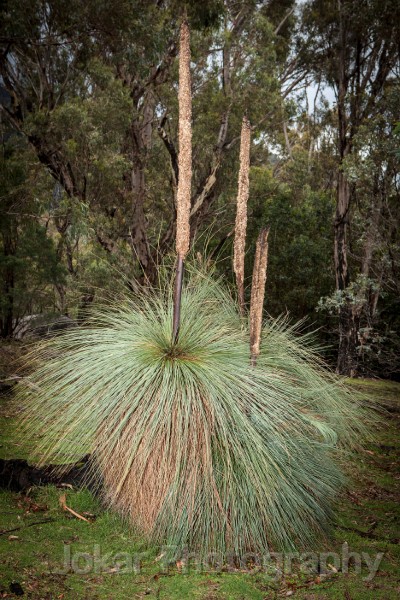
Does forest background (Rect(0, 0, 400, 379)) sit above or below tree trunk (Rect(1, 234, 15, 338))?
above

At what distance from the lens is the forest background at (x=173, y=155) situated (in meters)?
11.5

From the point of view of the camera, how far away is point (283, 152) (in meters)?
24.3

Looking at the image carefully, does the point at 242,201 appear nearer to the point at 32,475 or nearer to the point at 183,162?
the point at 183,162

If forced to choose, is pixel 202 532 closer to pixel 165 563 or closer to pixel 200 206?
pixel 165 563

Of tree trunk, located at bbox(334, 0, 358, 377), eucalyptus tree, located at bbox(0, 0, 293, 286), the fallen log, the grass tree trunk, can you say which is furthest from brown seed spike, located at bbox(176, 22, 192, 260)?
tree trunk, located at bbox(334, 0, 358, 377)

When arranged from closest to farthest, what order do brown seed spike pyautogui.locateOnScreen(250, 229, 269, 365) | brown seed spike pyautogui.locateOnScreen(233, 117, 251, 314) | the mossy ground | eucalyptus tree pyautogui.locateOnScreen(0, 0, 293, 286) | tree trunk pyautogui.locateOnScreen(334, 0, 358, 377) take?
the mossy ground < brown seed spike pyautogui.locateOnScreen(250, 229, 269, 365) < brown seed spike pyautogui.locateOnScreen(233, 117, 251, 314) < eucalyptus tree pyautogui.locateOnScreen(0, 0, 293, 286) < tree trunk pyautogui.locateOnScreen(334, 0, 358, 377)

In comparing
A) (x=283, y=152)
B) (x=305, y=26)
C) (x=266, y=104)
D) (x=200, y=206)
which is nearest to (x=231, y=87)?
(x=266, y=104)

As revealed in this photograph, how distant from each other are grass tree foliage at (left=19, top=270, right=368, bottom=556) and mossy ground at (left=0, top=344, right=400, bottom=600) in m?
0.15

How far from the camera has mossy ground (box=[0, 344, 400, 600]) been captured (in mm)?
3205

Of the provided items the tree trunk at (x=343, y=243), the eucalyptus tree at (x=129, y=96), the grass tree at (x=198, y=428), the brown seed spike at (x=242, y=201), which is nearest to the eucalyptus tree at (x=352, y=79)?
the tree trunk at (x=343, y=243)

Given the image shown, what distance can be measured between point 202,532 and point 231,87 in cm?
1343

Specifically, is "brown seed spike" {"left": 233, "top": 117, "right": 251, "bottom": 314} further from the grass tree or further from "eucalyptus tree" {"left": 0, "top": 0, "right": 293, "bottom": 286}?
"eucalyptus tree" {"left": 0, "top": 0, "right": 293, "bottom": 286}

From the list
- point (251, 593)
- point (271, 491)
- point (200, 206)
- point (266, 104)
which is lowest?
point (251, 593)

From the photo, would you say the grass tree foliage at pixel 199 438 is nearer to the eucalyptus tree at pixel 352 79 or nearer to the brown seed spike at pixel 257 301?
the brown seed spike at pixel 257 301
